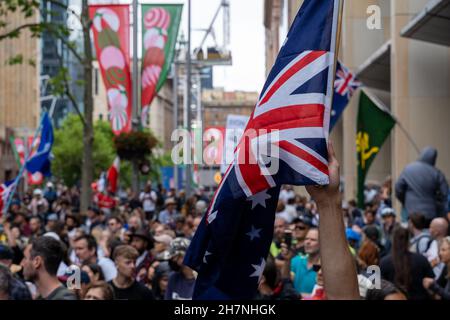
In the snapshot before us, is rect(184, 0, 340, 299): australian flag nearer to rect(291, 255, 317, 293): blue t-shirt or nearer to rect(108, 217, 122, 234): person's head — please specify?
rect(291, 255, 317, 293): blue t-shirt

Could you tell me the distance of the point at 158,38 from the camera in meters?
23.3

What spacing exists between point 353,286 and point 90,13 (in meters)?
20.2

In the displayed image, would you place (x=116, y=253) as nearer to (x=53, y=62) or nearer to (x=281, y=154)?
(x=281, y=154)

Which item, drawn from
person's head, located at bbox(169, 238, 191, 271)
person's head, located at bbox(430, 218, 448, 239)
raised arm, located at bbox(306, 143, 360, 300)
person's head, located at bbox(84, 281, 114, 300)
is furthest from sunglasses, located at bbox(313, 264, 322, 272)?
raised arm, located at bbox(306, 143, 360, 300)

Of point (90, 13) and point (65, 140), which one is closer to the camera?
point (90, 13)

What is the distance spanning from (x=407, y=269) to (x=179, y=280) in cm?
186

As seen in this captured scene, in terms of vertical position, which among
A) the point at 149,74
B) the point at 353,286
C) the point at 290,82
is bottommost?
the point at 353,286

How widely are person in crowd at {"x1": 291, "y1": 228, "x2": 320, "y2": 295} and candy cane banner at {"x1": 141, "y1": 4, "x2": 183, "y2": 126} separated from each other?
49.3 feet

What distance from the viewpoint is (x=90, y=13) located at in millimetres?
22891

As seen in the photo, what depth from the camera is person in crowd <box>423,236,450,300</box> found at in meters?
7.80

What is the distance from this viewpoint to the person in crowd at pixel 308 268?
27.6 feet

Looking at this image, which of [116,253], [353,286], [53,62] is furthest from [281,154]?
[53,62]

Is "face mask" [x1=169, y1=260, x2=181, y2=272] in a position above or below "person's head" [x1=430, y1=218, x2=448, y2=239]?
below

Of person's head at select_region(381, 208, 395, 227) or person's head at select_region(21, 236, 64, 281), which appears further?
person's head at select_region(381, 208, 395, 227)
